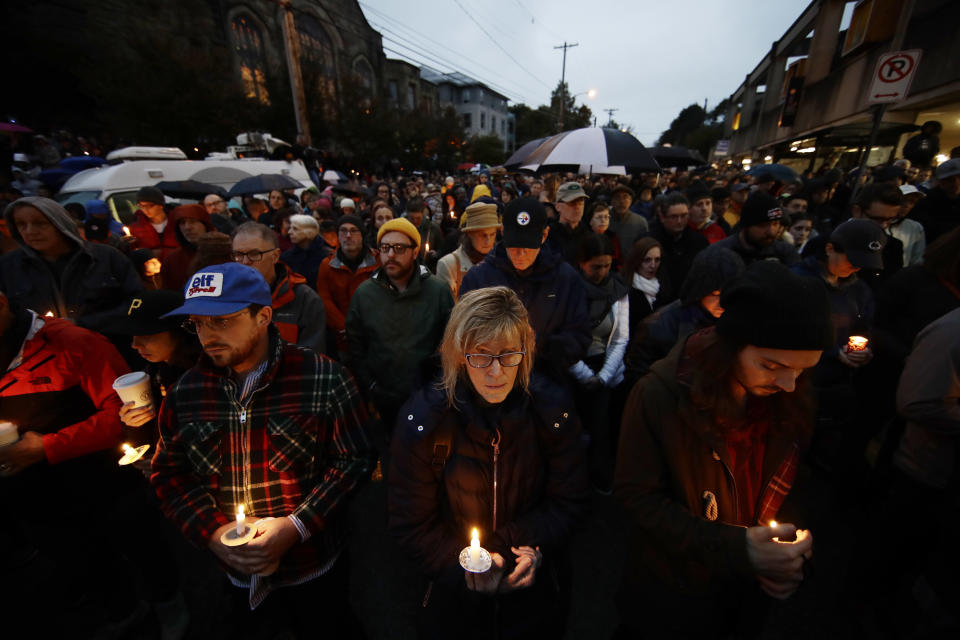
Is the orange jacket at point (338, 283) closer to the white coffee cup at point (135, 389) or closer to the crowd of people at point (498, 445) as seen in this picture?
the crowd of people at point (498, 445)

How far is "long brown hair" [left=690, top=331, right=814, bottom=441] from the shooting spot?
57.5 inches

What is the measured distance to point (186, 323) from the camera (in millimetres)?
2197

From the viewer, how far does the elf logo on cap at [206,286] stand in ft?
5.77

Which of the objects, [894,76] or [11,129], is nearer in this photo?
[894,76]

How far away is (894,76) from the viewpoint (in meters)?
4.23

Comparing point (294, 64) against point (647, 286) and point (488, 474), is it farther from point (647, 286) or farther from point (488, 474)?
point (488, 474)

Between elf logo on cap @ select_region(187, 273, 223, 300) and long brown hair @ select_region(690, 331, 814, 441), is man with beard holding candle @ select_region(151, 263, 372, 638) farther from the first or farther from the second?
long brown hair @ select_region(690, 331, 814, 441)

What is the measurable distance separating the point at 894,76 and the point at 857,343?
3.89 metres

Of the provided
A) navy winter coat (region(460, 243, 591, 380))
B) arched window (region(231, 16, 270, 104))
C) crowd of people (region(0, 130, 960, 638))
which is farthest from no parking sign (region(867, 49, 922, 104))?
arched window (region(231, 16, 270, 104))

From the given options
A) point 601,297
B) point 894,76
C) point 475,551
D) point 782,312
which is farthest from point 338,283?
point 894,76

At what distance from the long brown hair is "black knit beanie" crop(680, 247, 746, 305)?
132 cm

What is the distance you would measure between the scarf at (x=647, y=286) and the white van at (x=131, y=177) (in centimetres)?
1017

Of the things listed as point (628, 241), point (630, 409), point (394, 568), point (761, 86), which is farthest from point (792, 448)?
point (761, 86)

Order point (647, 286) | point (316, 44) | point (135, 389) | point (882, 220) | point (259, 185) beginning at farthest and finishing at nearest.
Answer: point (316, 44) → point (259, 185) → point (882, 220) → point (647, 286) → point (135, 389)
